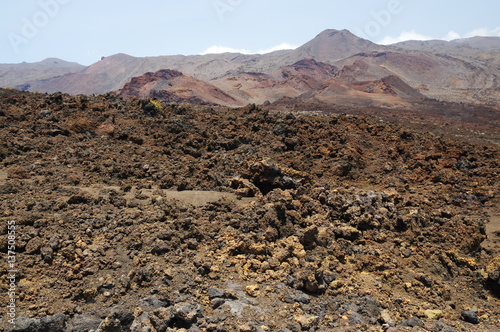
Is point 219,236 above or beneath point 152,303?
above

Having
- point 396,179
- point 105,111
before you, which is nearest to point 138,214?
point 105,111

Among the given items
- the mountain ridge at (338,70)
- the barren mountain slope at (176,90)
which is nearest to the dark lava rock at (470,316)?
the barren mountain slope at (176,90)

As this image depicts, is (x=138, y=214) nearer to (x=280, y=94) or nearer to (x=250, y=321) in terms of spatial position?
(x=250, y=321)

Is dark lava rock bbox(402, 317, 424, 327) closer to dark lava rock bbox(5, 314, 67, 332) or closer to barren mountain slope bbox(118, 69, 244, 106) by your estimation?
dark lava rock bbox(5, 314, 67, 332)

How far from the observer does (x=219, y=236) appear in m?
5.74

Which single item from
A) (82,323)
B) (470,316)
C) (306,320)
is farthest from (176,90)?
(470,316)

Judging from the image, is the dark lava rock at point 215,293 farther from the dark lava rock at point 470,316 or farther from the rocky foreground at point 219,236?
the dark lava rock at point 470,316

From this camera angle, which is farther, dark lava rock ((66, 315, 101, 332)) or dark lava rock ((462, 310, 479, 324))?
dark lava rock ((462, 310, 479, 324))

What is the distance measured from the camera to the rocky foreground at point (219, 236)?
4293 millimetres

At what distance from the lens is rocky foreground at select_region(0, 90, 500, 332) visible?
429 centimetres

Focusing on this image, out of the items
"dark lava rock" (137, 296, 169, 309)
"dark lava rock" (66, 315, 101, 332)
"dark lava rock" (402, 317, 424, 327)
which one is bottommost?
"dark lava rock" (402, 317, 424, 327)

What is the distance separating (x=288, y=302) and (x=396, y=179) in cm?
733

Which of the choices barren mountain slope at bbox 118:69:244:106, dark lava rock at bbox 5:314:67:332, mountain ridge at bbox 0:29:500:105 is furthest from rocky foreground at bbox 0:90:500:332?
mountain ridge at bbox 0:29:500:105

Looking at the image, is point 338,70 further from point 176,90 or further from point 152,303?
point 152,303
